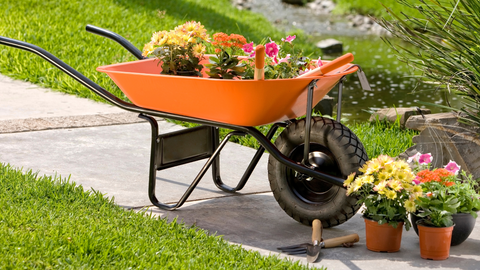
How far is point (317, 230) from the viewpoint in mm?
2742

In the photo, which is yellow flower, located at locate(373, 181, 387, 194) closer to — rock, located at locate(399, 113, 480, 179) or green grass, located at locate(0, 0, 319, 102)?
rock, located at locate(399, 113, 480, 179)

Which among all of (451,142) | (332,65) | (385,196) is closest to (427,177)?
(385,196)

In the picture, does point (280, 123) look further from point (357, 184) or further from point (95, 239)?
point (95, 239)

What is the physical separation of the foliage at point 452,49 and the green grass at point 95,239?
5.21ft

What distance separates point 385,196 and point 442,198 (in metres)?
0.24

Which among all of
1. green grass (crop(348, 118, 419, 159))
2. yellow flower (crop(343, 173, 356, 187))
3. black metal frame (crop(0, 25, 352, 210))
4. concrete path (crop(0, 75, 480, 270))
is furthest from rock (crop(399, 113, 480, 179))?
yellow flower (crop(343, 173, 356, 187))

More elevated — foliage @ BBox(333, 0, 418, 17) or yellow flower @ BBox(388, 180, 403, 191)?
yellow flower @ BBox(388, 180, 403, 191)

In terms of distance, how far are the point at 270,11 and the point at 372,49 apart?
19.5 ft

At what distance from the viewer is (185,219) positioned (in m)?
3.10

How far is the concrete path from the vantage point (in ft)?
8.90

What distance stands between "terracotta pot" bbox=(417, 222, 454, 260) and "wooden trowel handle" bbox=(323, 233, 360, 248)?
0.29 m

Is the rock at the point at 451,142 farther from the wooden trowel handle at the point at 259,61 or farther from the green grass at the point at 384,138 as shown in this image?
the wooden trowel handle at the point at 259,61

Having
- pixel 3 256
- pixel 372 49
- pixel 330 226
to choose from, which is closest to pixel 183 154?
pixel 330 226

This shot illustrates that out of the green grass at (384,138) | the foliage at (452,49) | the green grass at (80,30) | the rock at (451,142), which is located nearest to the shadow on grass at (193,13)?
the green grass at (80,30)
